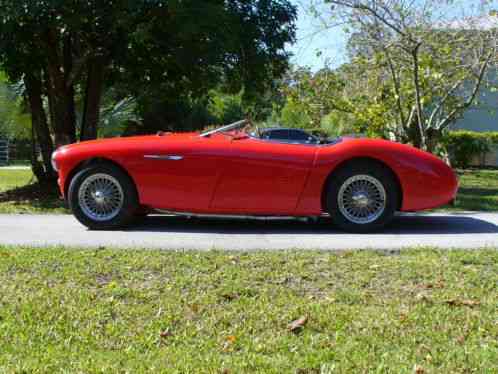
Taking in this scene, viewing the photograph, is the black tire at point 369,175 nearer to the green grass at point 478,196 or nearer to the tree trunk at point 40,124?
the green grass at point 478,196

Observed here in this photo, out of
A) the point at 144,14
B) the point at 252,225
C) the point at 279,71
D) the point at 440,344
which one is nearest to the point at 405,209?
the point at 252,225

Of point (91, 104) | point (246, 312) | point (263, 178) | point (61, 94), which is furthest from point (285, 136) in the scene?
point (91, 104)

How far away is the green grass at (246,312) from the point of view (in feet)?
10.9

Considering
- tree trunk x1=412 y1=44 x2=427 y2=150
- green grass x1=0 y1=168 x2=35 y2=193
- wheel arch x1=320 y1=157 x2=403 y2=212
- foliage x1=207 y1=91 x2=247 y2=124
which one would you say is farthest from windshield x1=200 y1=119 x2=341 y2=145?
foliage x1=207 y1=91 x2=247 y2=124

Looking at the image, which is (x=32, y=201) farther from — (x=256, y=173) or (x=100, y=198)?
(x=256, y=173)

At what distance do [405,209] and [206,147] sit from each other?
88.6 inches

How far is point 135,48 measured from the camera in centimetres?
1171

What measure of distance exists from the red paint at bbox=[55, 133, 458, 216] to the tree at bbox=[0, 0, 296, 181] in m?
3.51

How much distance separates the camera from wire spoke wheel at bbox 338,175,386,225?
7070mm

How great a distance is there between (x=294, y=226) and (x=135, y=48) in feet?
18.4

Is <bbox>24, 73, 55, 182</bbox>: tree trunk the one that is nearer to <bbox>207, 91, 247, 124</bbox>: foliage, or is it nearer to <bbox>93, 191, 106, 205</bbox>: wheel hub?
<bbox>93, 191, 106, 205</bbox>: wheel hub

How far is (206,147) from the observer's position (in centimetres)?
708

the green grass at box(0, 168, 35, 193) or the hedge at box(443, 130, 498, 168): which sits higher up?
the hedge at box(443, 130, 498, 168)

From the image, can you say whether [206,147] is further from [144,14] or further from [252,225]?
[144,14]
